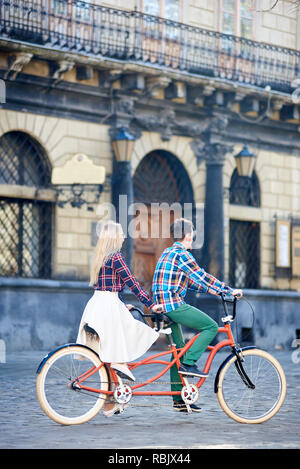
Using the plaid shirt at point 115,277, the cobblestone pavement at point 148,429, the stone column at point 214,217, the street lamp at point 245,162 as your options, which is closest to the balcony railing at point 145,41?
the street lamp at point 245,162

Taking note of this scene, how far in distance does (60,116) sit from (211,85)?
10.6ft

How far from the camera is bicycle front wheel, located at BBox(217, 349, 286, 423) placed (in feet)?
28.9

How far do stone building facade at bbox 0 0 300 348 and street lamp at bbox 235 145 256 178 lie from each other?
28cm

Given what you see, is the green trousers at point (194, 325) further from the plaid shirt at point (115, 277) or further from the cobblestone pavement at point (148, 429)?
the cobblestone pavement at point (148, 429)

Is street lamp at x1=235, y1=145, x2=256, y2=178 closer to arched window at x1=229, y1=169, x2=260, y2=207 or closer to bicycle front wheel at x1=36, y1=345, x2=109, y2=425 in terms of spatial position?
arched window at x1=229, y1=169, x2=260, y2=207

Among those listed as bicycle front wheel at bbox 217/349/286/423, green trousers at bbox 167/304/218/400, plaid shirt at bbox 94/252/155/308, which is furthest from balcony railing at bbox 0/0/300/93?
bicycle front wheel at bbox 217/349/286/423

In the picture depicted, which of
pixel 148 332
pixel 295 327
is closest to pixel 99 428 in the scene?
pixel 148 332

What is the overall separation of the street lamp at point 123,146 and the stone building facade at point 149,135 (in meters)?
0.17

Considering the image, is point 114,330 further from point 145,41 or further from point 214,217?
point 214,217

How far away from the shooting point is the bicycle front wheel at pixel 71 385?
833 cm

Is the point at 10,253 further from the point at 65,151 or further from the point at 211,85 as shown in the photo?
the point at 211,85

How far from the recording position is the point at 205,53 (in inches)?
809

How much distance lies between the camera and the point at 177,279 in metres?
9.15

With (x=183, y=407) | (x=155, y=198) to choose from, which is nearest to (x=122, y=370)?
(x=183, y=407)
